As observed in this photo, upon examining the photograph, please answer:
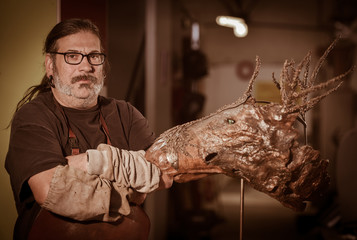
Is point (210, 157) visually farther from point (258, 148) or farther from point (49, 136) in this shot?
point (49, 136)

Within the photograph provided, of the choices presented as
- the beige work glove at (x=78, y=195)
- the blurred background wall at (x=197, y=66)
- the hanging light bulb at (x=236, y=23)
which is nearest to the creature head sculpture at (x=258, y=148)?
the beige work glove at (x=78, y=195)

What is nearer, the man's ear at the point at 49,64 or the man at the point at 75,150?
the man at the point at 75,150

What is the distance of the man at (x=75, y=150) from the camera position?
Result: 1383 millimetres

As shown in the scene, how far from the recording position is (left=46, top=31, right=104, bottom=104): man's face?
1.58 meters

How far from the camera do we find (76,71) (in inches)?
62.2

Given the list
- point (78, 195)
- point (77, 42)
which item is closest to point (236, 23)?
point (77, 42)

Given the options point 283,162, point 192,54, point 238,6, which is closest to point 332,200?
point 192,54

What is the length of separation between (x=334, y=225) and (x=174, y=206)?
5.76 ft

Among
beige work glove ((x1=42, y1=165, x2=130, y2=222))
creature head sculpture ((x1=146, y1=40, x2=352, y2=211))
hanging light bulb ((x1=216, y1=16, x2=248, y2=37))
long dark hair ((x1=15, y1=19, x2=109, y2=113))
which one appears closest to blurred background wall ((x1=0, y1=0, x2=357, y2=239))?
long dark hair ((x1=15, y1=19, x2=109, y2=113))

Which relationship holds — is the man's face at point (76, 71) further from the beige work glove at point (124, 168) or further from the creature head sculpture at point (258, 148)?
the creature head sculpture at point (258, 148)

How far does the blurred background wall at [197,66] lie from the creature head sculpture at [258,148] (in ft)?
2.17

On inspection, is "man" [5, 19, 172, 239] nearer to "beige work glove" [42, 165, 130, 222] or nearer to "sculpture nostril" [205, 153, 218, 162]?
"beige work glove" [42, 165, 130, 222]

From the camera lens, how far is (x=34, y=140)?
1.44 m

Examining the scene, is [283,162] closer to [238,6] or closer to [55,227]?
[55,227]
